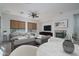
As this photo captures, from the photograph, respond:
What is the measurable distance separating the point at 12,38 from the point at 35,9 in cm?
69

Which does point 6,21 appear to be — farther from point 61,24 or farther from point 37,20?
point 61,24

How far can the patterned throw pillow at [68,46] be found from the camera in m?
1.52

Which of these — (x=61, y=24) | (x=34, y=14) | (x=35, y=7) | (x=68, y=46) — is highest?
(x=35, y=7)

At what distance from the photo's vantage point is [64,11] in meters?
1.59

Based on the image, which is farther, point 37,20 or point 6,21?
point 37,20

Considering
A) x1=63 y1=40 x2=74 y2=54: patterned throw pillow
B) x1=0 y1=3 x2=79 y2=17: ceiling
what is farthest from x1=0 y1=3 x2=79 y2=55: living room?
x1=63 y1=40 x2=74 y2=54: patterned throw pillow

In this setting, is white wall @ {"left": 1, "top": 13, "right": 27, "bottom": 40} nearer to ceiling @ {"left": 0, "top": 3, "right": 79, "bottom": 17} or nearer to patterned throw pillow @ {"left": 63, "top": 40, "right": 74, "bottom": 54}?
ceiling @ {"left": 0, "top": 3, "right": 79, "bottom": 17}

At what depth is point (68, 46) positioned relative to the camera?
1553 mm

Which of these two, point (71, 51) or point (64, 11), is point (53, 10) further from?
point (71, 51)

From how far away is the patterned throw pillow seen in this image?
1517 mm

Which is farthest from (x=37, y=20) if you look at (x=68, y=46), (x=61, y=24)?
(x=68, y=46)

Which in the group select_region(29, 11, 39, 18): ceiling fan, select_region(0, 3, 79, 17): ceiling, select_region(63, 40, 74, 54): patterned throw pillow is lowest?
select_region(63, 40, 74, 54): patterned throw pillow

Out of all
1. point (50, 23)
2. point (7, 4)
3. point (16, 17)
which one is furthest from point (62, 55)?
point (7, 4)

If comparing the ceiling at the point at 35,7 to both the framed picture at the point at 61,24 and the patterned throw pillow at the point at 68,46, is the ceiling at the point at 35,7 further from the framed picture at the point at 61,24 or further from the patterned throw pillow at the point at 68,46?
the patterned throw pillow at the point at 68,46
